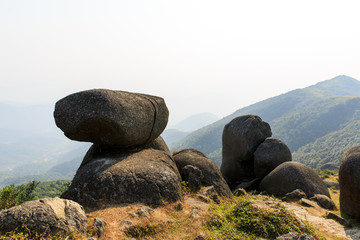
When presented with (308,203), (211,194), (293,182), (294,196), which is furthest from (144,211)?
(293,182)

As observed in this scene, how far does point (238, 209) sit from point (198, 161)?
5.64m

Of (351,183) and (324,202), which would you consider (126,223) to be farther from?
(324,202)

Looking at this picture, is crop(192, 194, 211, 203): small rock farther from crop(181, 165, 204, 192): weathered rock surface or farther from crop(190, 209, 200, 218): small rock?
crop(190, 209, 200, 218): small rock

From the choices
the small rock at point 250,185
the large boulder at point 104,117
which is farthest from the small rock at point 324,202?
the large boulder at point 104,117

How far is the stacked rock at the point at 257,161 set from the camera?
62.1 ft

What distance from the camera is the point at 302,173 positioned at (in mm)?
18609

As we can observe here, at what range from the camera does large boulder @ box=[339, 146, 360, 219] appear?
12.9 m

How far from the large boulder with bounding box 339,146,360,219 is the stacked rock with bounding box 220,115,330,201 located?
4727mm

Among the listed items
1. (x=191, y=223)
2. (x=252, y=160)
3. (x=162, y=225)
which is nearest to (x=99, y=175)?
(x=162, y=225)

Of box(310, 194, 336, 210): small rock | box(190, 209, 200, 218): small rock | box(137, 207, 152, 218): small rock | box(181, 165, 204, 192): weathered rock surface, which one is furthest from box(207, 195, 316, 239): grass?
box(310, 194, 336, 210): small rock

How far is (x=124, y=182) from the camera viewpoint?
33.0 feet

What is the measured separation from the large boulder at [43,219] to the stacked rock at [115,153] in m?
2.18

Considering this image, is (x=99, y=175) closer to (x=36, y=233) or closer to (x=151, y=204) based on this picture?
(x=151, y=204)

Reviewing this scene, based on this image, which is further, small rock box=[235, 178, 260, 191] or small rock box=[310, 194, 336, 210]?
small rock box=[235, 178, 260, 191]
